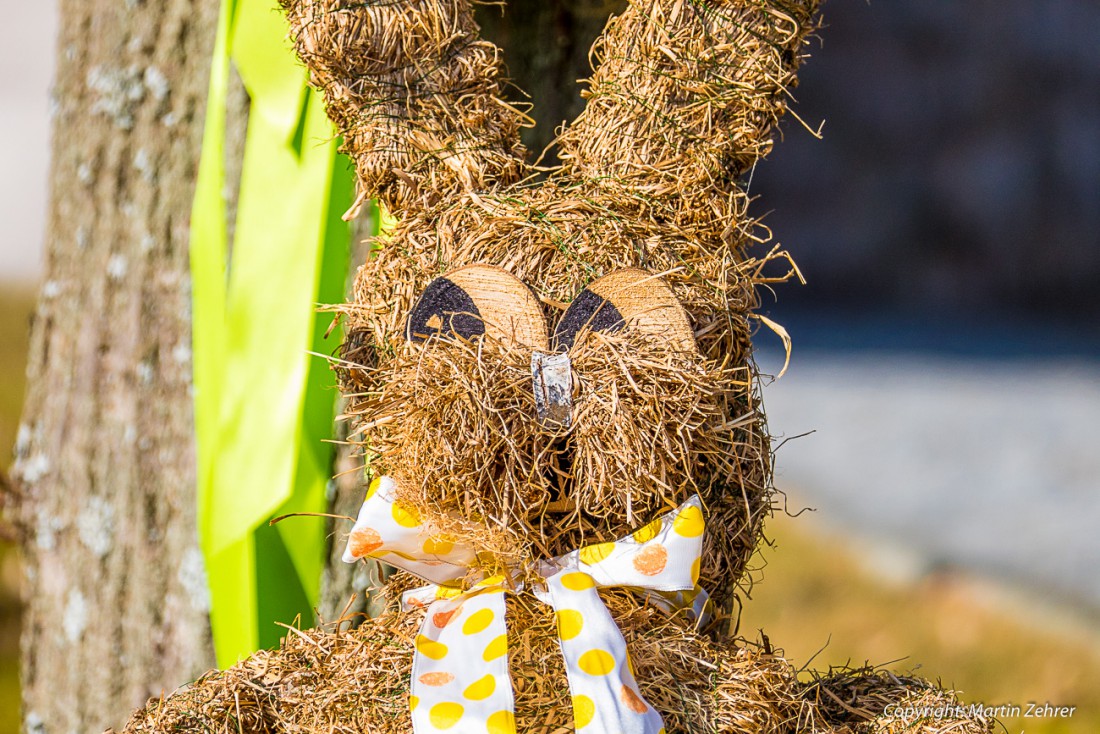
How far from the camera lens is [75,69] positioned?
1560 millimetres

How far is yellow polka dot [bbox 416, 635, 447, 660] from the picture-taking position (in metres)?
0.87

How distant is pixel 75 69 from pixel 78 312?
0.38 m

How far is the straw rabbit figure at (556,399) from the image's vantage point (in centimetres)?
85

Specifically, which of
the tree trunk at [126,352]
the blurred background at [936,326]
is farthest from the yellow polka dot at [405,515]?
the blurred background at [936,326]

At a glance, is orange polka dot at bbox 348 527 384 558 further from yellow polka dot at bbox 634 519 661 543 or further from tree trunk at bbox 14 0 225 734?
tree trunk at bbox 14 0 225 734

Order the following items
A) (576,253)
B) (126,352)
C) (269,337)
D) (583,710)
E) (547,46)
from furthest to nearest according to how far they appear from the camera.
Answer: (126,352)
(547,46)
(269,337)
(576,253)
(583,710)

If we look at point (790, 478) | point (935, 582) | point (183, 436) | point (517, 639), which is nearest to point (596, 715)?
point (517, 639)

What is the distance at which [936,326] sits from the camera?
455 centimetres


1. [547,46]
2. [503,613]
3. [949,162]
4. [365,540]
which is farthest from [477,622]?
[949,162]

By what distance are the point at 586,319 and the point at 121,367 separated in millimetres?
946

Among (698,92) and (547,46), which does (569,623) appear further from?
(547,46)

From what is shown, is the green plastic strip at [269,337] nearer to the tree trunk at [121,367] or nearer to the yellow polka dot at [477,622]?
the tree trunk at [121,367]

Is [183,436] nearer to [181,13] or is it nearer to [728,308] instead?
[181,13]

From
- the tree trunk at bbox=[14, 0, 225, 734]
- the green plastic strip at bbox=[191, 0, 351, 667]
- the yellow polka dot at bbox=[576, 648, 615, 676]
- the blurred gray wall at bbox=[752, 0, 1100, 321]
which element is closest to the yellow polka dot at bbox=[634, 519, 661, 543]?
the yellow polka dot at bbox=[576, 648, 615, 676]
